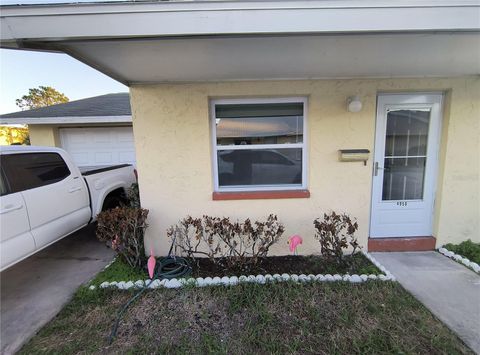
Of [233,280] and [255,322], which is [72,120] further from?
[255,322]

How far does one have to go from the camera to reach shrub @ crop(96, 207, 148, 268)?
303cm

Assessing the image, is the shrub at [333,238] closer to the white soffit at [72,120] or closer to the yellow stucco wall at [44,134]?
the white soffit at [72,120]

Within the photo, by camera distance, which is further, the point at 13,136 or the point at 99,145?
the point at 13,136

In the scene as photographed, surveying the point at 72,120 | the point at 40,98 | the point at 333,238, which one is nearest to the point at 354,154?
the point at 333,238

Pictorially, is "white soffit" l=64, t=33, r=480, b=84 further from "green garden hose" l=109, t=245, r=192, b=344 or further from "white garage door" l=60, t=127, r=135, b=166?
"white garage door" l=60, t=127, r=135, b=166

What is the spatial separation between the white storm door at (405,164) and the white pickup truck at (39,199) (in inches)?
184

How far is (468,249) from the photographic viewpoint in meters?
3.41

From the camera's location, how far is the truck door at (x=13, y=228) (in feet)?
7.96

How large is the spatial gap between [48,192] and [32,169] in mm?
352

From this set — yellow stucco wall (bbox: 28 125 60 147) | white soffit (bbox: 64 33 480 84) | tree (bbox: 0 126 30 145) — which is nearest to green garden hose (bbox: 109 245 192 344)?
white soffit (bbox: 64 33 480 84)

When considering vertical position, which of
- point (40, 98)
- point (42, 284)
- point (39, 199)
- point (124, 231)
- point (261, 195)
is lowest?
point (42, 284)

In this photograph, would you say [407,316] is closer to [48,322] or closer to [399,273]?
[399,273]

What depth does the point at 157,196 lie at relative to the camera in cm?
344

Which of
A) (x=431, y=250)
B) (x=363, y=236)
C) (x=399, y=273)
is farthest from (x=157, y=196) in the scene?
(x=431, y=250)
